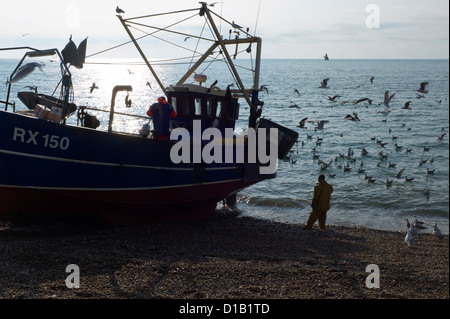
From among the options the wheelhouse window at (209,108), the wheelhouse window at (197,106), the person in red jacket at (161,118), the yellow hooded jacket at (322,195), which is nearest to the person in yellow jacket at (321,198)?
the yellow hooded jacket at (322,195)

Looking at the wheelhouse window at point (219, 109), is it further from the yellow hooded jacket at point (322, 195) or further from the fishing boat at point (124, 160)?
the yellow hooded jacket at point (322, 195)

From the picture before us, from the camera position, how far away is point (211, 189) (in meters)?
13.1

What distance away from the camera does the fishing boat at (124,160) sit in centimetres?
985

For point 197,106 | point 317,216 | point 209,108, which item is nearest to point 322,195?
point 317,216

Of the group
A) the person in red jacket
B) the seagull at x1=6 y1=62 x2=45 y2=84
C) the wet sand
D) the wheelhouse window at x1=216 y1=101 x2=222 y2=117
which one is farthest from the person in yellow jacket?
the seagull at x1=6 y1=62 x2=45 y2=84

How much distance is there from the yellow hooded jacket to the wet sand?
0.79 m

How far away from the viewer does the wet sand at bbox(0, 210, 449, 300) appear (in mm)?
6949

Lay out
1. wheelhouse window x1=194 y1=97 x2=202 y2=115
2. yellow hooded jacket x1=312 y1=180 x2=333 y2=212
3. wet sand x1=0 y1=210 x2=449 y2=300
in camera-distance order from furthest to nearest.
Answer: wheelhouse window x1=194 y1=97 x2=202 y2=115
yellow hooded jacket x1=312 y1=180 x2=333 y2=212
wet sand x1=0 y1=210 x2=449 y2=300

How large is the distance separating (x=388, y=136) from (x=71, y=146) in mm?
30969

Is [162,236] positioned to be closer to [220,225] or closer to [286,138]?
[220,225]

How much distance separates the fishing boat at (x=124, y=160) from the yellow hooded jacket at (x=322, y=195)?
226 centimetres

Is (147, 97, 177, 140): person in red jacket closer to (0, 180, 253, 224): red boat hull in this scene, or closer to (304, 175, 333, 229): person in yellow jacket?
(0, 180, 253, 224): red boat hull

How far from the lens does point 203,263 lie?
8.42 meters

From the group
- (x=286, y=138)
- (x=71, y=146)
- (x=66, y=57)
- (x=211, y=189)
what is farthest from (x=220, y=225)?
(x=66, y=57)
